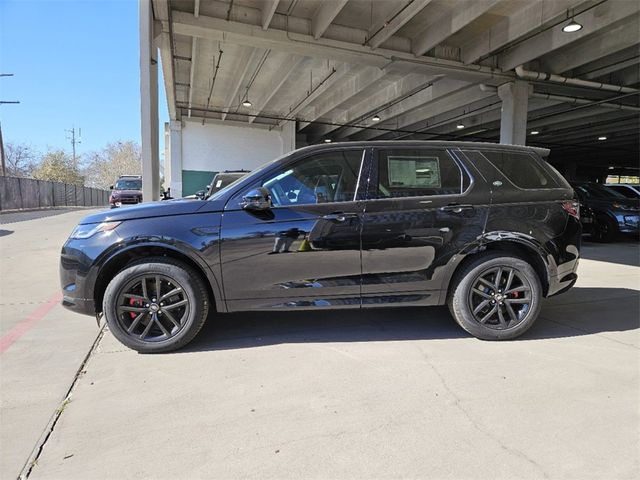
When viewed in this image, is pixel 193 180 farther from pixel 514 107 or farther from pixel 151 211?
pixel 151 211

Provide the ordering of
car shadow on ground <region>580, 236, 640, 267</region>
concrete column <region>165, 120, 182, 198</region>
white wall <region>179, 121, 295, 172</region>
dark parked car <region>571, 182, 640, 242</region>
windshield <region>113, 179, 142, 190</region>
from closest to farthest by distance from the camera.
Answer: car shadow on ground <region>580, 236, 640, 267</region> → dark parked car <region>571, 182, 640, 242</region> → windshield <region>113, 179, 142, 190</region> → concrete column <region>165, 120, 182, 198</region> → white wall <region>179, 121, 295, 172</region>

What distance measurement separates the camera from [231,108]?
63.8 ft

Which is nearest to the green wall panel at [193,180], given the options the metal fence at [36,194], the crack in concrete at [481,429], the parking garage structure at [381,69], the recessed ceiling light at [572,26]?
the parking garage structure at [381,69]

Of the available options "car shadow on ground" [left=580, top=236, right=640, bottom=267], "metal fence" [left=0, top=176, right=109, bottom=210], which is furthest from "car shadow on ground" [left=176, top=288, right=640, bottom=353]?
"metal fence" [left=0, top=176, right=109, bottom=210]

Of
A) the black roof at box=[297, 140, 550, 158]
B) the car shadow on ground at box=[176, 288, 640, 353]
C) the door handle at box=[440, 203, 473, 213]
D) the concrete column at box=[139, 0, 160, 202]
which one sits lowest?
the car shadow on ground at box=[176, 288, 640, 353]

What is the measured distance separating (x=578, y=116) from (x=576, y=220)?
16515mm

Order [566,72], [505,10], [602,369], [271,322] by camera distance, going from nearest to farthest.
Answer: [602,369]
[271,322]
[505,10]
[566,72]

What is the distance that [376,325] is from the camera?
4.29 metres

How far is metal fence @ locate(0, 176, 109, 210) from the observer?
2284 centimetres

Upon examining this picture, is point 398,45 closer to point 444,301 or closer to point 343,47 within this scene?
point 343,47

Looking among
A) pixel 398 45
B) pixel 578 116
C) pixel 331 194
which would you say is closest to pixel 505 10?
pixel 398 45

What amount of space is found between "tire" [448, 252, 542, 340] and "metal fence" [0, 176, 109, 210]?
84.6 ft

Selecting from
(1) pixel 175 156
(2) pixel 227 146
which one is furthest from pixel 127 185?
(2) pixel 227 146

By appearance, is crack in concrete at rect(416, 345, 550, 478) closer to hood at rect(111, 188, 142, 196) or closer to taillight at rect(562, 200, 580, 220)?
taillight at rect(562, 200, 580, 220)
